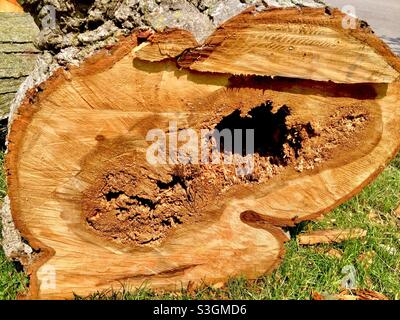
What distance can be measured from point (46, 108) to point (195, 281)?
1.12 metres

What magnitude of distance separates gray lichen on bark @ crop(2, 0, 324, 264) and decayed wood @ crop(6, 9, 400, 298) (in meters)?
0.05

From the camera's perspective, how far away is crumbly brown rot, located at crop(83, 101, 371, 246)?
2.17 m

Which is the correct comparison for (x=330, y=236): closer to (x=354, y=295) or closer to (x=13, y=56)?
(x=354, y=295)

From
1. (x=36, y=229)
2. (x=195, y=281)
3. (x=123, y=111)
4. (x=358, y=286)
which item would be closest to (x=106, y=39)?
(x=123, y=111)

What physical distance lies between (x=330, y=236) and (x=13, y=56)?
2247mm

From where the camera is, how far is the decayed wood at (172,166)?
185 centimetres

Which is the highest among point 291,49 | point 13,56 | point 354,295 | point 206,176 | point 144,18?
point 144,18

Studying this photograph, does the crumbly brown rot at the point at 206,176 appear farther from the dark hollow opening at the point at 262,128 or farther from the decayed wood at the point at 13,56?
the decayed wood at the point at 13,56

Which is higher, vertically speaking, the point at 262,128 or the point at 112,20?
the point at 112,20

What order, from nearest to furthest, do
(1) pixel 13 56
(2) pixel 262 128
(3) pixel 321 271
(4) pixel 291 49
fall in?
(4) pixel 291 49 < (2) pixel 262 128 < (3) pixel 321 271 < (1) pixel 13 56

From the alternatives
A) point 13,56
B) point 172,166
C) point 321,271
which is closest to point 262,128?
point 172,166

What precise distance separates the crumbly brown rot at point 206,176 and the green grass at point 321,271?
1.14 ft

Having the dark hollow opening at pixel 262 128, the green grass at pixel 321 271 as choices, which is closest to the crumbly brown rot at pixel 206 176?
the dark hollow opening at pixel 262 128

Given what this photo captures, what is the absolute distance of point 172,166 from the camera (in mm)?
2133
